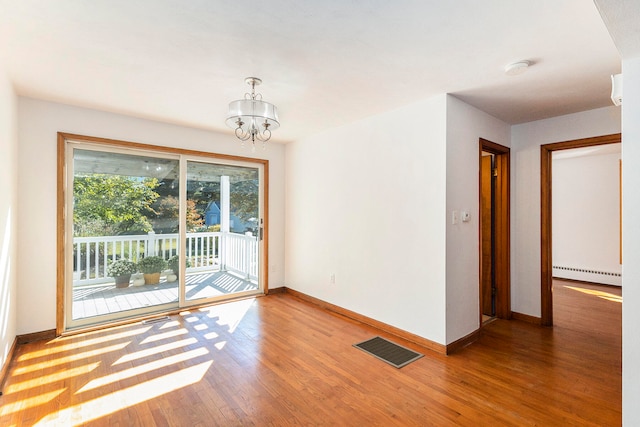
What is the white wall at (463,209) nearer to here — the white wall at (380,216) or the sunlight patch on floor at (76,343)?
the white wall at (380,216)

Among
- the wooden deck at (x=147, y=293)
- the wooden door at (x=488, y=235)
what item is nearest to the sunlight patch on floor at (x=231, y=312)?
the wooden deck at (x=147, y=293)

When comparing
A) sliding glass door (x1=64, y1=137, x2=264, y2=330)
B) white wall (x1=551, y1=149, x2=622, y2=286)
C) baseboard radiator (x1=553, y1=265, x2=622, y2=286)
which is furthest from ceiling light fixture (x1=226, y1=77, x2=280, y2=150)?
baseboard radiator (x1=553, y1=265, x2=622, y2=286)

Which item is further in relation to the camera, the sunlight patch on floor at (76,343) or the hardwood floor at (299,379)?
the sunlight patch on floor at (76,343)

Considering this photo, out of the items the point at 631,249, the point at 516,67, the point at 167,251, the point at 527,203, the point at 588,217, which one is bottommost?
the point at 167,251

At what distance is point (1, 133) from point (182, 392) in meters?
2.40

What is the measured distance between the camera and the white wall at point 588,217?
5367 millimetres

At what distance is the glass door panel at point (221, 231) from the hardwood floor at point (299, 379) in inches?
39.1

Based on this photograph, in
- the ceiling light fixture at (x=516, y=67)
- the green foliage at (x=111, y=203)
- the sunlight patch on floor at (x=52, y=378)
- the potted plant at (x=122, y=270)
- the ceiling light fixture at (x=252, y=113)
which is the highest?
the ceiling light fixture at (x=516, y=67)

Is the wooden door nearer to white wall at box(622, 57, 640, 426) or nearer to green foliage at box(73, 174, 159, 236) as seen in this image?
white wall at box(622, 57, 640, 426)

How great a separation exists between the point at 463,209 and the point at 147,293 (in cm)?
387

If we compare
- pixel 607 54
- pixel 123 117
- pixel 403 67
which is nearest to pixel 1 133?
pixel 123 117

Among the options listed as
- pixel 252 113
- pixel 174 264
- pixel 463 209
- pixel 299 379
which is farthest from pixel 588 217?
pixel 174 264

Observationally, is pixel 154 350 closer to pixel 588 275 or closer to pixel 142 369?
pixel 142 369

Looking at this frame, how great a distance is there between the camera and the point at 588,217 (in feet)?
18.5
